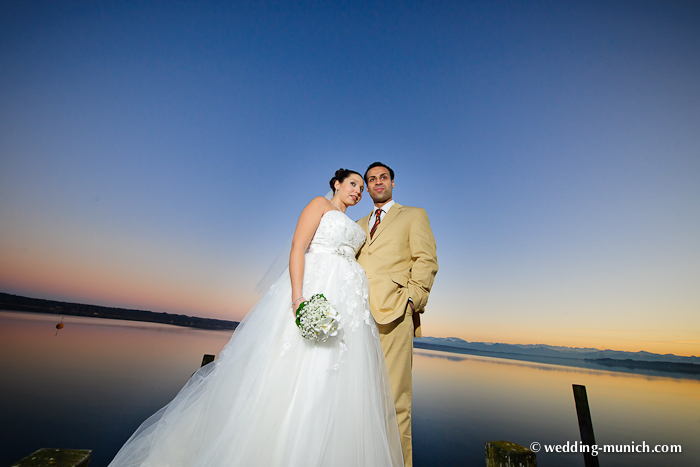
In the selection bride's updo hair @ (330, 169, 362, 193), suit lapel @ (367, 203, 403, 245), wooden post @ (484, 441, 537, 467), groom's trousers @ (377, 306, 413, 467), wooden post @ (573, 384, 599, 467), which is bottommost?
wooden post @ (573, 384, 599, 467)

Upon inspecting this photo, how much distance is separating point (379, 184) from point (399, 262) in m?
0.98

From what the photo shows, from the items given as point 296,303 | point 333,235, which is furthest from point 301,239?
point 296,303

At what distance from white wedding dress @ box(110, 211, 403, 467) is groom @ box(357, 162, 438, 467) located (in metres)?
0.23

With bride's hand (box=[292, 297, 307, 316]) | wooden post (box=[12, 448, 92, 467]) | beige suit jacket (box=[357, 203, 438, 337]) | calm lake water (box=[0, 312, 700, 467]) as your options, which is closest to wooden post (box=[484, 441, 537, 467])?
beige suit jacket (box=[357, 203, 438, 337])

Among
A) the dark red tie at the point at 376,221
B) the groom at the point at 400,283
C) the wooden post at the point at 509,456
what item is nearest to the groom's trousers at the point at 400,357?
the groom at the point at 400,283

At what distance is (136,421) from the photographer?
8.91 metres

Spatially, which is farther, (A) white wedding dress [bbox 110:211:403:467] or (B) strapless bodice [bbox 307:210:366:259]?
(B) strapless bodice [bbox 307:210:366:259]

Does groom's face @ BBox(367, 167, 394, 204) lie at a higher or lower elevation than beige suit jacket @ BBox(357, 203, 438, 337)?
higher

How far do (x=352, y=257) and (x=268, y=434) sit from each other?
1.43 m

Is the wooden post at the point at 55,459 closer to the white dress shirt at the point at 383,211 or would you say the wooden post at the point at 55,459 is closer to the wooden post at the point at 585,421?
the white dress shirt at the point at 383,211

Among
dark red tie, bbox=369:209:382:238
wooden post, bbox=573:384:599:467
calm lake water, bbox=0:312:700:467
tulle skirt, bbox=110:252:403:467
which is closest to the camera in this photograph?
tulle skirt, bbox=110:252:403:467

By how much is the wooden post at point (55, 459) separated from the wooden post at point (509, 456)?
2.63 meters

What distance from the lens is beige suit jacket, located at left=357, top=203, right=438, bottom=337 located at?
8.01 ft

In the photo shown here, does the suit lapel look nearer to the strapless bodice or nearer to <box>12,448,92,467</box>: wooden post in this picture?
the strapless bodice
